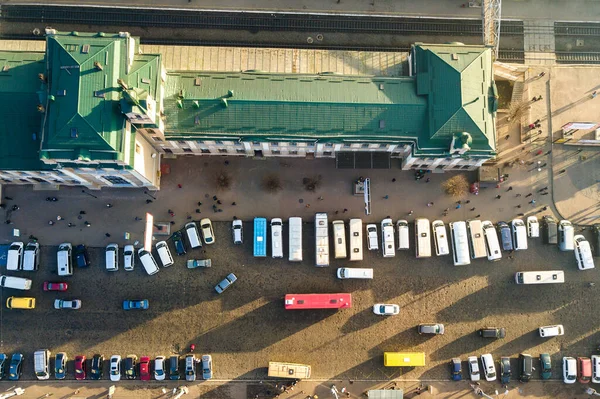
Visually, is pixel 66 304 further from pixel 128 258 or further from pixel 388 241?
pixel 388 241

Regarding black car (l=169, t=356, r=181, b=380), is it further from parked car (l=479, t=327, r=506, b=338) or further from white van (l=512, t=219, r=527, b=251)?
white van (l=512, t=219, r=527, b=251)

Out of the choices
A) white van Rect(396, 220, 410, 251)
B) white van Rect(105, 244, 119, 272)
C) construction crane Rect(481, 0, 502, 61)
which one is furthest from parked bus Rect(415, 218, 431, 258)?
white van Rect(105, 244, 119, 272)

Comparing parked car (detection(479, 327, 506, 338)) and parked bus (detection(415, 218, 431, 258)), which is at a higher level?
parked bus (detection(415, 218, 431, 258))

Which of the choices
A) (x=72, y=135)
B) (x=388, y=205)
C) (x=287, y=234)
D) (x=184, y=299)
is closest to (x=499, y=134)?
(x=388, y=205)

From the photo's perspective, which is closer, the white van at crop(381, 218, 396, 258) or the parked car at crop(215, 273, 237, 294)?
the parked car at crop(215, 273, 237, 294)

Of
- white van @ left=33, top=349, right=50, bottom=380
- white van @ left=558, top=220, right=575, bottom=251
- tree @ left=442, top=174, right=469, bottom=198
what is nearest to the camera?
white van @ left=33, top=349, right=50, bottom=380

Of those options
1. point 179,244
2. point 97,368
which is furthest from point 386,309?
point 97,368

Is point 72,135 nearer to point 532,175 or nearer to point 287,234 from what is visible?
point 287,234

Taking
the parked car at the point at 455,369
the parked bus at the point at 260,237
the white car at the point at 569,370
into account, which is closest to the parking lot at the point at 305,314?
the parked car at the point at 455,369
